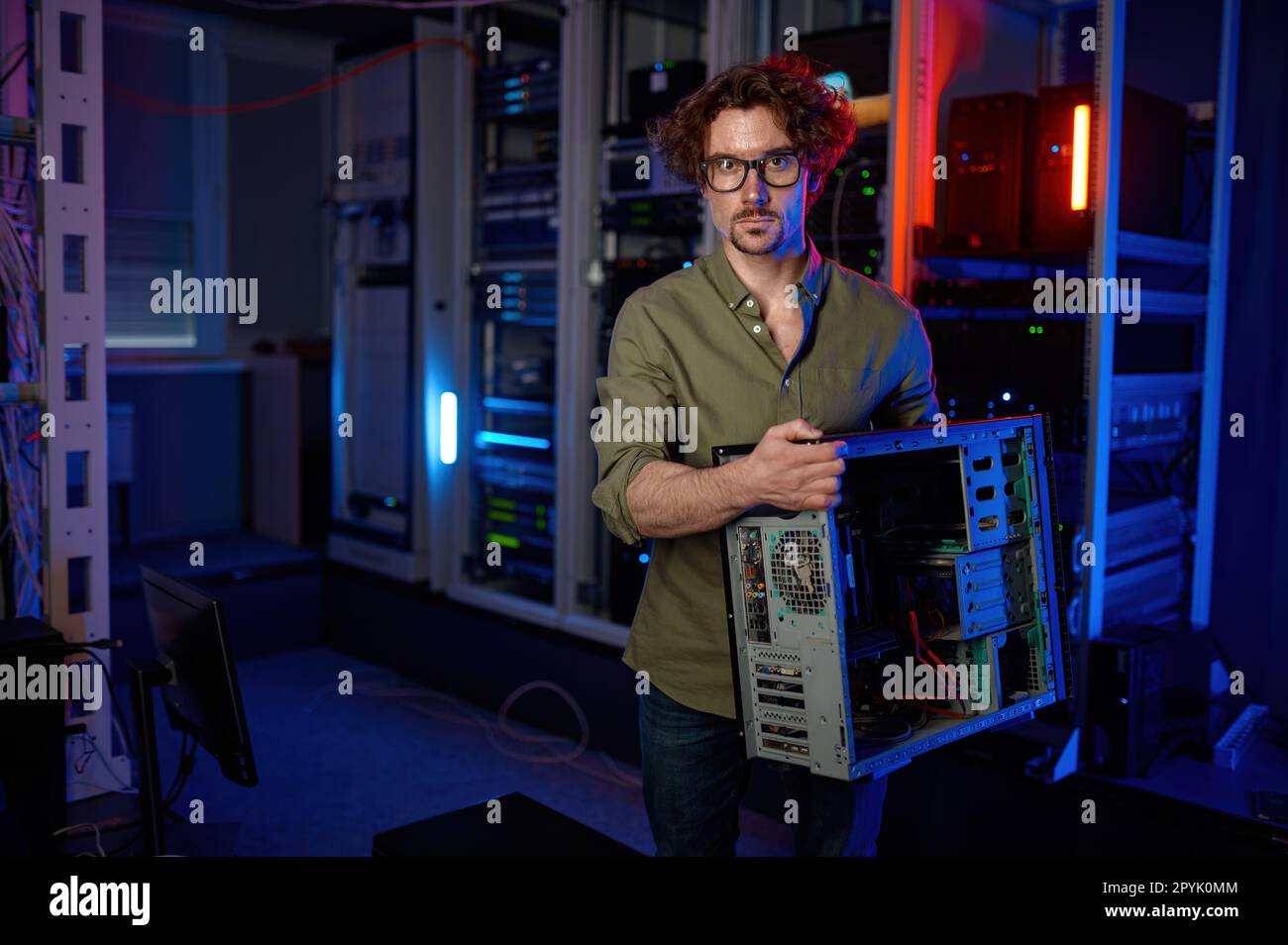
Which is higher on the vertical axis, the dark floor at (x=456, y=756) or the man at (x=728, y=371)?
the man at (x=728, y=371)

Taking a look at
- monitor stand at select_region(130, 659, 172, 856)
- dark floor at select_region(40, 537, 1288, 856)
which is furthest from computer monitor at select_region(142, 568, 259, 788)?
dark floor at select_region(40, 537, 1288, 856)

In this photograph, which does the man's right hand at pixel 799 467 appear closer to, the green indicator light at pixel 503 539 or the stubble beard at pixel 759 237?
the stubble beard at pixel 759 237

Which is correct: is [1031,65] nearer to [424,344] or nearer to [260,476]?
[424,344]

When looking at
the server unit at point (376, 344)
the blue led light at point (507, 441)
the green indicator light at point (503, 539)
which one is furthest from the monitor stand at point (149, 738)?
the server unit at point (376, 344)

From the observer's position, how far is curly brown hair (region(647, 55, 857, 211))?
5.78 feet

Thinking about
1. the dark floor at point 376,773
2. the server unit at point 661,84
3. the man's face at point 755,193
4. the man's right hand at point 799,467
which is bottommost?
the dark floor at point 376,773

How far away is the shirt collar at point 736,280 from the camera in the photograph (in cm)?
184

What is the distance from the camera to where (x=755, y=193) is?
175 centimetres

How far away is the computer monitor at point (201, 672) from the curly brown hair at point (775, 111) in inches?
42.0

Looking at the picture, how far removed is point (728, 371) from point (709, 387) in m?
0.04

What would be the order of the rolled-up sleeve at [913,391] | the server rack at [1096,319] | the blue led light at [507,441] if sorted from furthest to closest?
the blue led light at [507,441], the server rack at [1096,319], the rolled-up sleeve at [913,391]

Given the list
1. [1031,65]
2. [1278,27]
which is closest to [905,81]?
[1031,65]

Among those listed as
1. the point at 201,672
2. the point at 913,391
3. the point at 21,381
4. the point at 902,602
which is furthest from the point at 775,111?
the point at 21,381

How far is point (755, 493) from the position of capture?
1.53 metres
